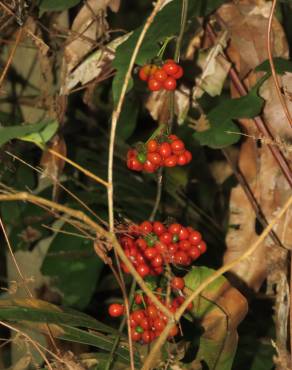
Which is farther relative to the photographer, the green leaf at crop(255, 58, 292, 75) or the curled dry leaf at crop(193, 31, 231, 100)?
the curled dry leaf at crop(193, 31, 231, 100)

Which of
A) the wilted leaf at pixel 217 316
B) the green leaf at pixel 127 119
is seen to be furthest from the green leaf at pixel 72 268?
the wilted leaf at pixel 217 316

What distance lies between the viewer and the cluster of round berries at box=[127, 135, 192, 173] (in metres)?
0.86

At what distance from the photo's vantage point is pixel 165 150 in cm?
86

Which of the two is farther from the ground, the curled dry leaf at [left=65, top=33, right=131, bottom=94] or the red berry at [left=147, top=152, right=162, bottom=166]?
the curled dry leaf at [left=65, top=33, right=131, bottom=94]

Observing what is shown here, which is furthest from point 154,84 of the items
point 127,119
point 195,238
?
point 127,119

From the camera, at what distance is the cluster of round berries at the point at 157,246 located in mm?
862

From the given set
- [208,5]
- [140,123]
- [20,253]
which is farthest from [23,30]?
[140,123]

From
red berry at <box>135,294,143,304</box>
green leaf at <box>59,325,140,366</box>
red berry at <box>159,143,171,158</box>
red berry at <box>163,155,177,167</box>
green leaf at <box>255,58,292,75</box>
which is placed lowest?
green leaf at <box>59,325,140,366</box>

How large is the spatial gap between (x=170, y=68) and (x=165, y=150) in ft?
0.41

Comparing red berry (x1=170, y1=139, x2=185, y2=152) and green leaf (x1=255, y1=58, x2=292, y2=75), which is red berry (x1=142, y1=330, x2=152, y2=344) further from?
green leaf (x1=255, y1=58, x2=292, y2=75)

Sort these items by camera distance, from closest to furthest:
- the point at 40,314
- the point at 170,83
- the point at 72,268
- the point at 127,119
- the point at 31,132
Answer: the point at 31,132, the point at 40,314, the point at 170,83, the point at 72,268, the point at 127,119

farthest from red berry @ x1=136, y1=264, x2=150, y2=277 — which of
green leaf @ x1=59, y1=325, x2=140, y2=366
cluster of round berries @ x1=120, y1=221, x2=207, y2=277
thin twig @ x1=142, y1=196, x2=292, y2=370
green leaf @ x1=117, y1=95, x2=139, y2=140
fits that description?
green leaf @ x1=117, y1=95, x2=139, y2=140

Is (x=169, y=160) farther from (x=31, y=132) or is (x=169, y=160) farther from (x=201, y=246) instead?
(x=31, y=132)

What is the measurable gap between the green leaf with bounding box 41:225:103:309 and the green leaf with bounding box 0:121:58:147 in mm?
610
